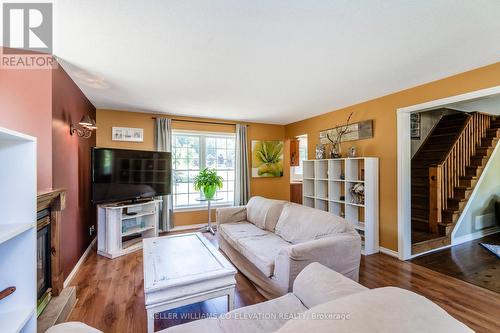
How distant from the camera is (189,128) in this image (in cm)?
462

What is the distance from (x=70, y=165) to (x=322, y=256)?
3023mm

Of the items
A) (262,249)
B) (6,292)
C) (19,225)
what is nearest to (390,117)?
(262,249)

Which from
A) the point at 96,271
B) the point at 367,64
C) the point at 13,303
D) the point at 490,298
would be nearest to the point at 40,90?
the point at 13,303

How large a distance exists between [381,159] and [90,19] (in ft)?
12.3

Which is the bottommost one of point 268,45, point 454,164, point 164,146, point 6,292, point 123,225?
point 123,225

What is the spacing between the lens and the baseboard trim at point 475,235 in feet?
12.4

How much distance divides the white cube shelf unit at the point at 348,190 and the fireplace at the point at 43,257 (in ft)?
12.1

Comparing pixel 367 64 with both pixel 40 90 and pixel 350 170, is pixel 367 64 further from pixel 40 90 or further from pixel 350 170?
Result: pixel 40 90

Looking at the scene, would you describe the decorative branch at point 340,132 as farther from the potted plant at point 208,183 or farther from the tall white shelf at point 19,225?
the tall white shelf at point 19,225

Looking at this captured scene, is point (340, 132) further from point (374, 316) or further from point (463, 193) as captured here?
point (374, 316)

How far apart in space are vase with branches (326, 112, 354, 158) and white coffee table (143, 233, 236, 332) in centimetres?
280

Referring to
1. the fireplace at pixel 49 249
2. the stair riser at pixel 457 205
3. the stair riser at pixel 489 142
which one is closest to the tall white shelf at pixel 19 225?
the fireplace at pixel 49 249

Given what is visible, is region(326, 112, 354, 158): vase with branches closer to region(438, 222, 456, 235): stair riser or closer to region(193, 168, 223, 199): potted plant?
region(438, 222, 456, 235): stair riser

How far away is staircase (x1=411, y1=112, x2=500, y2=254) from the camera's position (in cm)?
384
